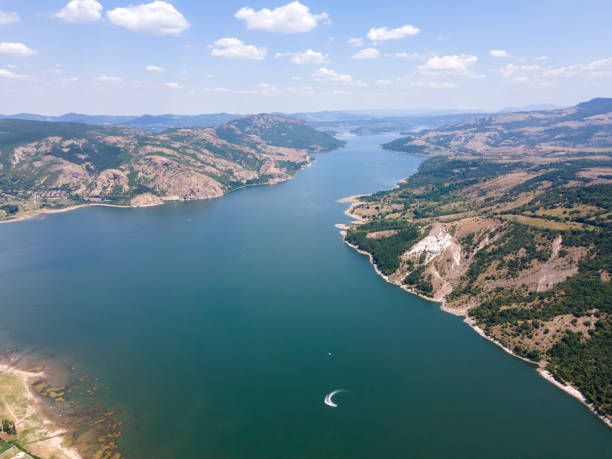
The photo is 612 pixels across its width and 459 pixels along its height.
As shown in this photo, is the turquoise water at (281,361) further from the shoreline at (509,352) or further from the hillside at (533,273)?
the hillside at (533,273)

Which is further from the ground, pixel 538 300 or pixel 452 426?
Result: pixel 538 300

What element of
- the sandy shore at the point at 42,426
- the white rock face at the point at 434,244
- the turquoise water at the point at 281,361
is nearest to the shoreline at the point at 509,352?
the turquoise water at the point at 281,361

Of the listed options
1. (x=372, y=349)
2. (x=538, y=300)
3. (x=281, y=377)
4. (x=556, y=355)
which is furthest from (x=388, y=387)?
(x=538, y=300)

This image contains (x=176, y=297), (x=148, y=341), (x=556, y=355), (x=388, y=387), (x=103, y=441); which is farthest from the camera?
(x=176, y=297)

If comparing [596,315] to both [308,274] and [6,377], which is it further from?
[6,377]

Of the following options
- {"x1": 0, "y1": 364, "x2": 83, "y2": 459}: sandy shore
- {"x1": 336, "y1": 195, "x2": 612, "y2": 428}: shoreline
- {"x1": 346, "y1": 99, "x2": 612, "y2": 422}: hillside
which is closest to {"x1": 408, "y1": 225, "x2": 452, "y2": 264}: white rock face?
{"x1": 346, "y1": 99, "x2": 612, "y2": 422}: hillside
